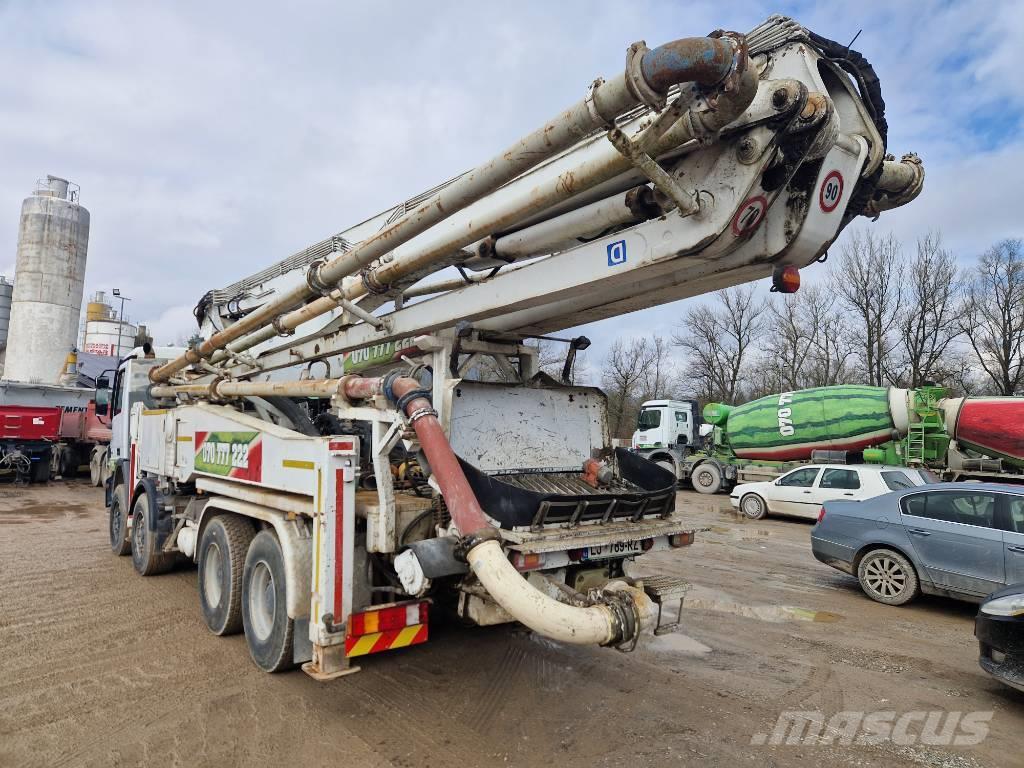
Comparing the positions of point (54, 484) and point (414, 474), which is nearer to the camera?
point (414, 474)

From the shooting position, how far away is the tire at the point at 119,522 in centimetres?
857

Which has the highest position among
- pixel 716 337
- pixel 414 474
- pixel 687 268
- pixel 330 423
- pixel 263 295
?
pixel 716 337

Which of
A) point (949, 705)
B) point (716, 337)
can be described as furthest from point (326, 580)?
point (716, 337)

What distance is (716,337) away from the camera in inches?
1800

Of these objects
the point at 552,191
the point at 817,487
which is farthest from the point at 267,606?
the point at 817,487

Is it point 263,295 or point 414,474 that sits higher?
point 263,295

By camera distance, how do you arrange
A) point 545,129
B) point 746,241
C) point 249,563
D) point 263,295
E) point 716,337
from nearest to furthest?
point 545,129 → point 746,241 → point 249,563 → point 263,295 → point 716,337

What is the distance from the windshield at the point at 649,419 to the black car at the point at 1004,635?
1847 cm

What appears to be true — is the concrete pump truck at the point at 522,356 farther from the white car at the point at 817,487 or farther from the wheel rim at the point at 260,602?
the white car at the point at 817,487

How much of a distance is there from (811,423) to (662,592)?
550 inches

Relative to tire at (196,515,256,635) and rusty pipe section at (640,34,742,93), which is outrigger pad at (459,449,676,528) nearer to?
tire at (196,515,256,635)

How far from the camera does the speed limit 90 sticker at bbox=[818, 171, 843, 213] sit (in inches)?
135

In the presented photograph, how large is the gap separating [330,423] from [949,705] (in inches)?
237

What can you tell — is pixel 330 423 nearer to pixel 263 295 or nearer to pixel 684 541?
pixel 263 295
